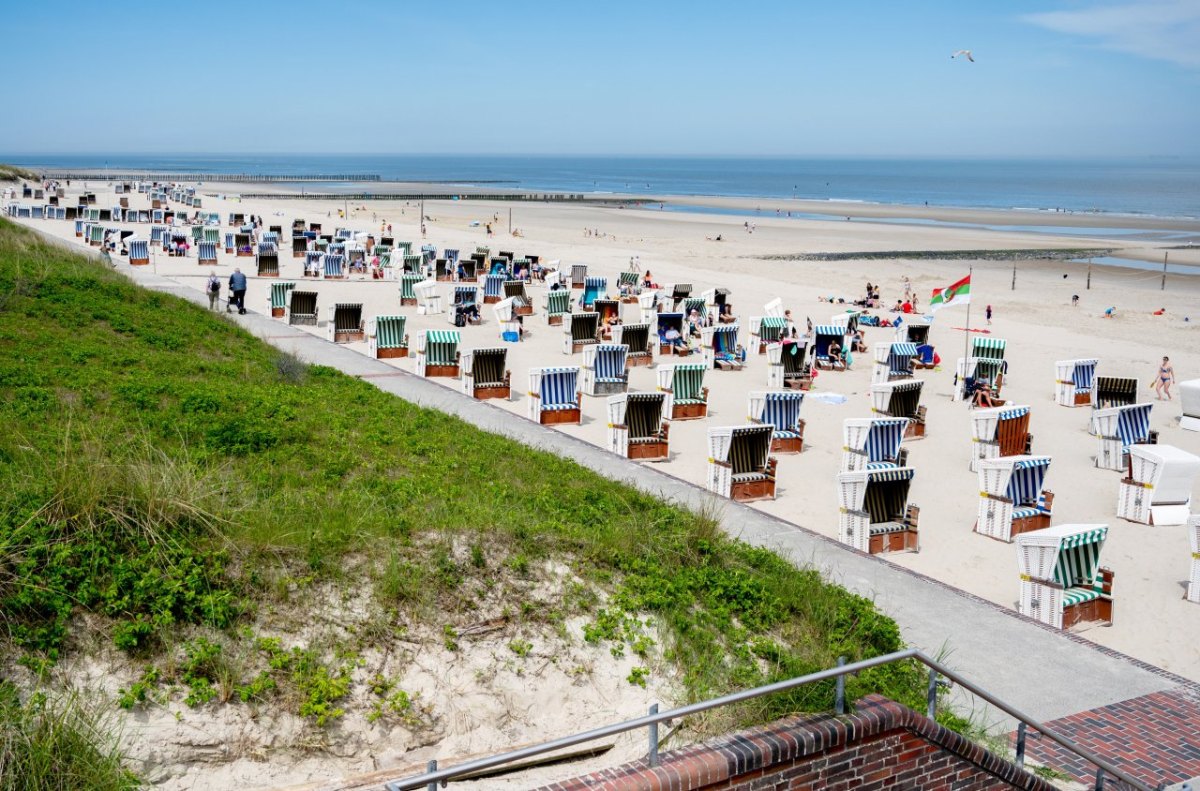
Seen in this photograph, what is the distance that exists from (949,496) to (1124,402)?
658 cm

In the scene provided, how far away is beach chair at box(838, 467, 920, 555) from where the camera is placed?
1220cm

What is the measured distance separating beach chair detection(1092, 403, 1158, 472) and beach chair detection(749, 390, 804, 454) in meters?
4.70

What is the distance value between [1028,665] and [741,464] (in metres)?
5.93

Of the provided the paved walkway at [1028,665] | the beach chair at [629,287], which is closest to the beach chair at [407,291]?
the beach chair at [629,287]

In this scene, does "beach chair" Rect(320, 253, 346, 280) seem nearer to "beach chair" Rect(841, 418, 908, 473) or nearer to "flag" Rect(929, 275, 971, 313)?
"flag" Rect(929, 275, 971, 313)

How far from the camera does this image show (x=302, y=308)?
2680 cm

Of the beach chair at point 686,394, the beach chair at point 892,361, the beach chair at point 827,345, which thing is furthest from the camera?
the beach chair at point 827,345

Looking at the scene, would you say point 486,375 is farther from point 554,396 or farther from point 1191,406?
point 1191,406

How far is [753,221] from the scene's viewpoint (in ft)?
281

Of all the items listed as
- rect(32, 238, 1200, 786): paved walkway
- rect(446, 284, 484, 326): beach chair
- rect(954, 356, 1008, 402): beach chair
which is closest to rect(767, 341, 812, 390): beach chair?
rect(954, 356, 1008, 402): beach chair

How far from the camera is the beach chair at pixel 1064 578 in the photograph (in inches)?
404

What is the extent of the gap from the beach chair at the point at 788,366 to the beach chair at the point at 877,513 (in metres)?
9.07

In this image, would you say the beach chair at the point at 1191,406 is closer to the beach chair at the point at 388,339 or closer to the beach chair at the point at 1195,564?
the beach chair at the point at 1195,564

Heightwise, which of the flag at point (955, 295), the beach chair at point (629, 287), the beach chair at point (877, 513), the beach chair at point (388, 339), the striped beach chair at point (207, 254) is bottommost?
the beach chair at point (877, 513)
